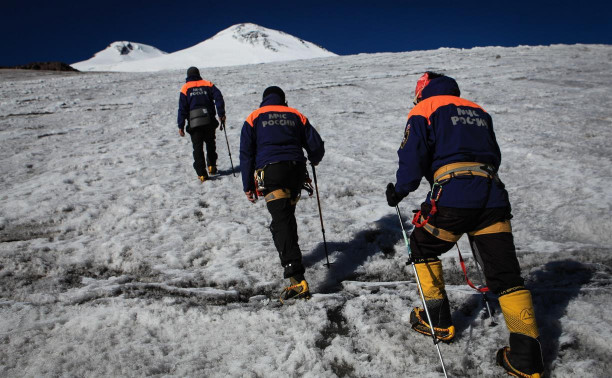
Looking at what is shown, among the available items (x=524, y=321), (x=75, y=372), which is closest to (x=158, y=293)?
(x=75, y=372)

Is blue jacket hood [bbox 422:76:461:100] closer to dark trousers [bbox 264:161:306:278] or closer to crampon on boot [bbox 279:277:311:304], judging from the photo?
dark trousers [bbox 264:161:306:278]

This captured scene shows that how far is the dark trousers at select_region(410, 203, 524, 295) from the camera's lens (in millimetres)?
2594

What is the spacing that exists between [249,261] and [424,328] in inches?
89.3

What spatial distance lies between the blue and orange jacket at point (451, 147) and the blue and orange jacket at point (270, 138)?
1.47 m

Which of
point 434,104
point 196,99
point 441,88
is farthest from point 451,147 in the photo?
point 196,99

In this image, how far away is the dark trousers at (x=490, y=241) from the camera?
259 cm

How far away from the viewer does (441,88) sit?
10.1ft

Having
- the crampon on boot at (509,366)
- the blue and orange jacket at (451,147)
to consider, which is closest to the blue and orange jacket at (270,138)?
the blue and orange jacket at (451,147)

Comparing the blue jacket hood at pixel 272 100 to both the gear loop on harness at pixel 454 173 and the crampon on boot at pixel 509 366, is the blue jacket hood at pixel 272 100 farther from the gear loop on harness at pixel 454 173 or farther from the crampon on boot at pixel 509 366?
the crampon on boot at pixel 509 366

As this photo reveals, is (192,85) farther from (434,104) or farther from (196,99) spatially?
(434,104)

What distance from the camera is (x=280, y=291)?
152 inches

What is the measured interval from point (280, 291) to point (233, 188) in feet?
11.7

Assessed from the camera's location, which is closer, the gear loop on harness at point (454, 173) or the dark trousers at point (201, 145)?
the gear loop on harness at point (454, 173)

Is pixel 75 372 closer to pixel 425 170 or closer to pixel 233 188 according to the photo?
pixel 425 170
